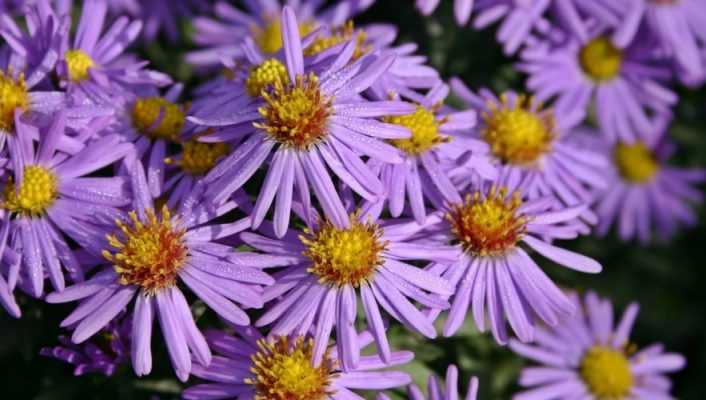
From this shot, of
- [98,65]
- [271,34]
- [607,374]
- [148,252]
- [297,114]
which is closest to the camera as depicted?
[148,252]

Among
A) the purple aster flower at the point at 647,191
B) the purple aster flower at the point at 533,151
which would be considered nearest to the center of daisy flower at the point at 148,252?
the purple aster flower at the point at 533,151

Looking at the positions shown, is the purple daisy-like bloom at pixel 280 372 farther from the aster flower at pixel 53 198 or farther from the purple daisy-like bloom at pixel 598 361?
the purple daisy-like bloom at pixel 598 361

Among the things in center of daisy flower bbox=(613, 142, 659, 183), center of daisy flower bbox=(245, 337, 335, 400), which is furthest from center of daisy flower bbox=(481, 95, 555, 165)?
center of daisy flower bbox=(613, 142, 659, 183)

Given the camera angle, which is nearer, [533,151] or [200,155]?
[200,155]

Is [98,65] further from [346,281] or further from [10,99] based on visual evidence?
[346,281]

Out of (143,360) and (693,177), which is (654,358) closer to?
(693,177)

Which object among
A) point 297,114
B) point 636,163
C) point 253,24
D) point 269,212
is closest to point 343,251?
point 269,212
